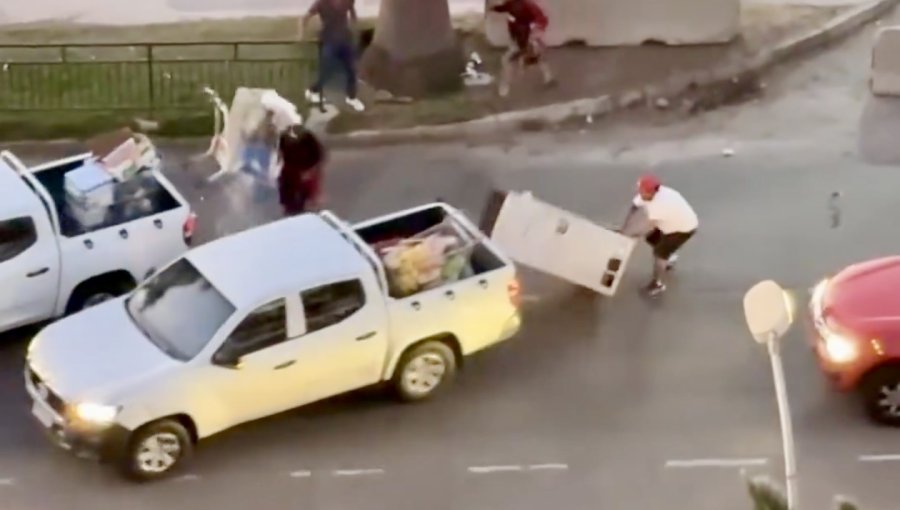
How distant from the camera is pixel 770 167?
1873cm

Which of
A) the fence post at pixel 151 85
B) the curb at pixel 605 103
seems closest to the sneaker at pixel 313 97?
the curb at pixel 605 103

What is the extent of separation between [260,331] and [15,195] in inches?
114

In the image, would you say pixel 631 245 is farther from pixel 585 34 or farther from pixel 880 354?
pixel 585 34

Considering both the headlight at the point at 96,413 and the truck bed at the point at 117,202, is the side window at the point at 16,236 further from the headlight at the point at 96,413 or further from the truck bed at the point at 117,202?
the headlight at the point at 96,413

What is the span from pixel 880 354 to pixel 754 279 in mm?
2673

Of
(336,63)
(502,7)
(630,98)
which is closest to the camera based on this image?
(336,63)

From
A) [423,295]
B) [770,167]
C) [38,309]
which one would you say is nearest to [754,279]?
[770,167]

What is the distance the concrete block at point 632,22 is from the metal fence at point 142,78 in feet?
8.65

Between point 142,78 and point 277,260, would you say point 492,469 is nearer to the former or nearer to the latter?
point 277,260

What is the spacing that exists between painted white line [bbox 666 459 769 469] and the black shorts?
269cm

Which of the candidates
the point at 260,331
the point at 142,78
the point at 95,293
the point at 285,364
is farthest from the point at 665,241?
the point at 142,78

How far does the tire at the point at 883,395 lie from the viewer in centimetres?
1427

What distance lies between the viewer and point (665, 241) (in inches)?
640

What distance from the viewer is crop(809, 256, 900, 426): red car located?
1418 cm
